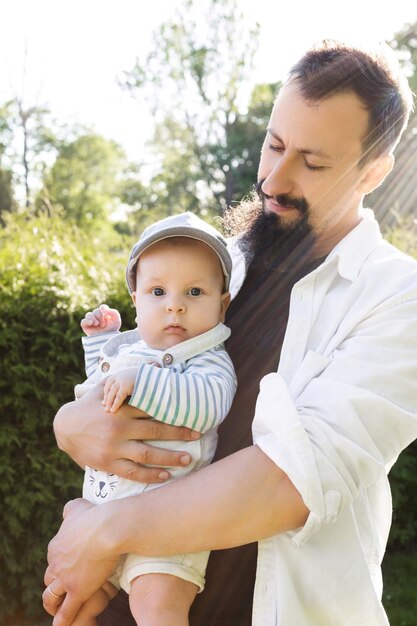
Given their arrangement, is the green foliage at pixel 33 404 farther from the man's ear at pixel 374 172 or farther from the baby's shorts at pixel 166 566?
the baby's shorts at pixel 166 566

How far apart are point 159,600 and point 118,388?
54 centimetres

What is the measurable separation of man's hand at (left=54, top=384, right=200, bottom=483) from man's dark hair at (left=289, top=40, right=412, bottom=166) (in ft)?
3.57

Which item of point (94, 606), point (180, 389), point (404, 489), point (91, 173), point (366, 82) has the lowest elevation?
point (91, 173)

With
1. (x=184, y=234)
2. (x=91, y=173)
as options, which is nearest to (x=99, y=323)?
(x=184, y=234)

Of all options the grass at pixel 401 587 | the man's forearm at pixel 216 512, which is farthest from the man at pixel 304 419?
the grass at pixel 401 587

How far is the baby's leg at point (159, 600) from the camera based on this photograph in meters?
1.90

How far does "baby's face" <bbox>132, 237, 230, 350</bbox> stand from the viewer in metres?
2.21

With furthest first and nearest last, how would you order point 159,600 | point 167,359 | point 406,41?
point 406,41 < point 167,359 < point 159,600

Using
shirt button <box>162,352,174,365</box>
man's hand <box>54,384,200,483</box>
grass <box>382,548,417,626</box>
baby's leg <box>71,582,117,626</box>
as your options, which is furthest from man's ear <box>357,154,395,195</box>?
grass <box>382,548,417,626</box>

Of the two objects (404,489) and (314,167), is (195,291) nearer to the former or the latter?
(314,167)

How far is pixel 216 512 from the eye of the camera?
182 cm

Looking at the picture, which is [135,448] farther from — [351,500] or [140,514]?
[351,500]

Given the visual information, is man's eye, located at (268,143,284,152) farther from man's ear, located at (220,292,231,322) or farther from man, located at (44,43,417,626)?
man's ear, located at (220,292,231,322)

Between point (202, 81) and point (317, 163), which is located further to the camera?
point (202, 81)
